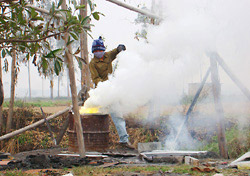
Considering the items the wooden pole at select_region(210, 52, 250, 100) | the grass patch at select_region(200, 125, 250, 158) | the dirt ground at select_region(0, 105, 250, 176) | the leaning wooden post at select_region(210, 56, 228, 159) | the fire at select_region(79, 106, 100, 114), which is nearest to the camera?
the dirt ground at select_region(0, 105, 250, 176)

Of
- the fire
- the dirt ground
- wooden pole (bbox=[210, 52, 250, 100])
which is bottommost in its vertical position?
the dirt ground

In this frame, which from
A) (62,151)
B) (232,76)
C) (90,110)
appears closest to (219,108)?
(232,76)

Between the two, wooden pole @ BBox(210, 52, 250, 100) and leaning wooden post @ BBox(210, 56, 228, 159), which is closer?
wooden pole @ BBox(210, 52, 250, 100)

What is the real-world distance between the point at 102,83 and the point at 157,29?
210 centimetres

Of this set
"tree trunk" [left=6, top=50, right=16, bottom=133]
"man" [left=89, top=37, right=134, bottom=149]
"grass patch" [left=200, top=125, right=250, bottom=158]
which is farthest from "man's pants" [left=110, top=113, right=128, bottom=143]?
"tree trunk" [left=6, top=50, right=16, bottom=133]

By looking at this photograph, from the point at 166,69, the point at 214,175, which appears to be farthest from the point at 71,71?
the point at 214,175

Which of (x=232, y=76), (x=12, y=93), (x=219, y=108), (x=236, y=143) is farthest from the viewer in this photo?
(x=12, y=93)

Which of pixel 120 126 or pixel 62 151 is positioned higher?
pixel 120 126

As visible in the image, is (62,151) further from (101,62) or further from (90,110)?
(101,62)

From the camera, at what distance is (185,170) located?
4797mm

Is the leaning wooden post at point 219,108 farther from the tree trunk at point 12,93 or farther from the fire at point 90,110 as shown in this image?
the tree trunk at point 12,93

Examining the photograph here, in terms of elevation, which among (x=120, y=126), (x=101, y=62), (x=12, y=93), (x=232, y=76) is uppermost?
(x=101, y=62)

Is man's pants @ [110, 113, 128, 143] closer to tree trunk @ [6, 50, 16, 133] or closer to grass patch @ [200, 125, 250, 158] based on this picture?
grass patch @ [200, 125, 250, 158]

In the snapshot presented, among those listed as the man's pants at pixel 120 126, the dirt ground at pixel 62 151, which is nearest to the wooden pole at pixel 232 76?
the dirt ground at pixel 62 151
